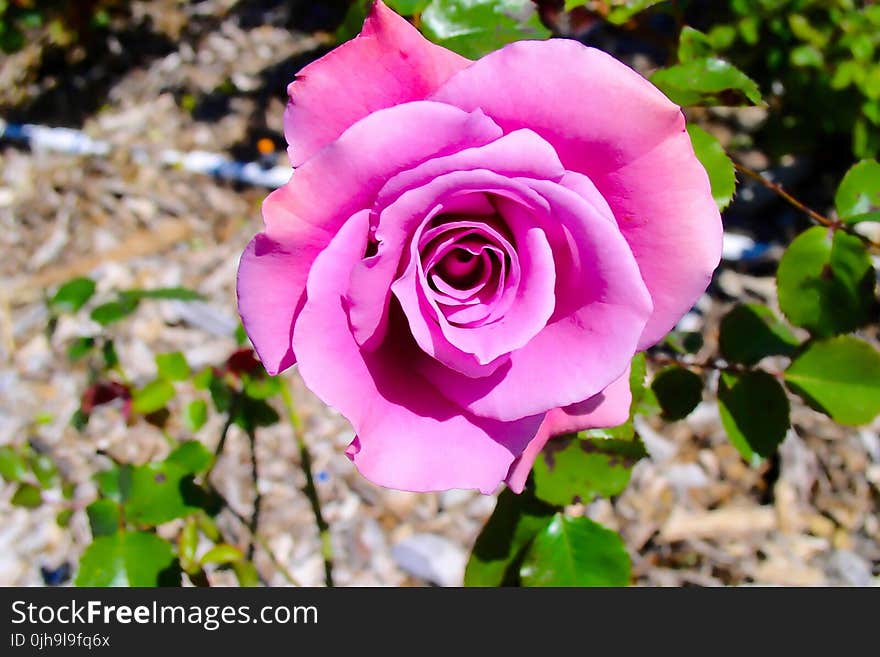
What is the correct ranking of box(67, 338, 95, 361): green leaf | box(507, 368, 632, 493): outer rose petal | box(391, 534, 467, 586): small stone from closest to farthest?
box(507, 368, 632, 493): outer rose petal, box(67, 338, 95, 361): green leaf, box(391, 534, 467, 586): small stone

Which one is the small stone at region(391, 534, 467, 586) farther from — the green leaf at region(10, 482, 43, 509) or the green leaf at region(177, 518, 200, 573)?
the green leaf at region(10, 482, 43, 509)

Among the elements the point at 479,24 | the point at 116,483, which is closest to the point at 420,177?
the point at 479,24

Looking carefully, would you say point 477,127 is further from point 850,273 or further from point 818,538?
point 818,538

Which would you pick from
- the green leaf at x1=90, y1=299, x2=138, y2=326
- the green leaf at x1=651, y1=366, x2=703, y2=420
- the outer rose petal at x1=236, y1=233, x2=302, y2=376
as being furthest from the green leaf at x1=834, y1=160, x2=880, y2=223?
the green leaf at x1=90, y1=299, x2=138, y2=326

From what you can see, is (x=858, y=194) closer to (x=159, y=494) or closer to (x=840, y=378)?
(x=840, y=378)

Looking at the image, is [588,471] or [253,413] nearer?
[588,471]

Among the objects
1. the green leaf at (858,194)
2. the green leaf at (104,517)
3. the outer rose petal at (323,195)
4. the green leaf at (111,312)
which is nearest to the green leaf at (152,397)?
the green leaf at (111,312)

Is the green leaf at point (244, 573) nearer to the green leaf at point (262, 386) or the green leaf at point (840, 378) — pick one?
the green leaf at point (262, 386)
